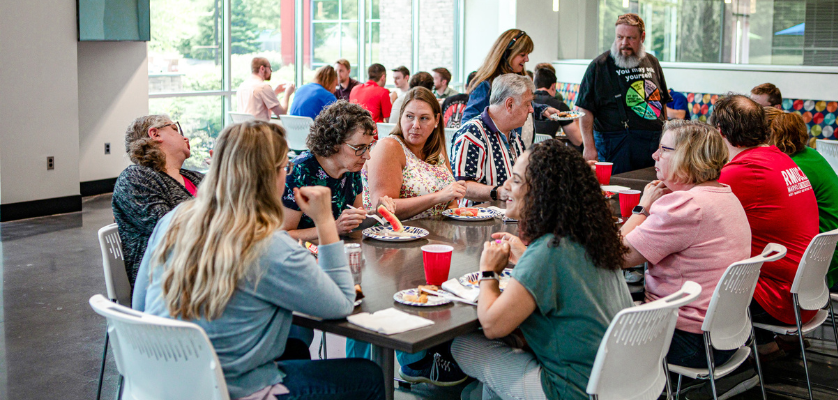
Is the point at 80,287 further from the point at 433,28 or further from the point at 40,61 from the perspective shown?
the point at 433,28

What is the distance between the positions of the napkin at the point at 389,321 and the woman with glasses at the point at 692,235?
872 millimetres

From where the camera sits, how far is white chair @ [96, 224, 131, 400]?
8.72 feet

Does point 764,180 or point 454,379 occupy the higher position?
point 764,180

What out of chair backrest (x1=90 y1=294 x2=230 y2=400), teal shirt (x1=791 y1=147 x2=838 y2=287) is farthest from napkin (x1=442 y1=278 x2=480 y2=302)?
teal shirt (x1=791 y1=147 x2=838 y2=287)

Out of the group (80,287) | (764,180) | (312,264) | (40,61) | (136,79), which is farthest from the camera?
(136,79)

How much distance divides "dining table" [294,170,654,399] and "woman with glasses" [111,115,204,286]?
26.7 inches

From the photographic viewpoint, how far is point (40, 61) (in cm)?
658

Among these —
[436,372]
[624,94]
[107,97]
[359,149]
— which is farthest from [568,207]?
[107,97]

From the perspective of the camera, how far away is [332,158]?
9.80 ft

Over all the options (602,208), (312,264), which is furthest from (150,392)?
(602,208)

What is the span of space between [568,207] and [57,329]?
3030mm

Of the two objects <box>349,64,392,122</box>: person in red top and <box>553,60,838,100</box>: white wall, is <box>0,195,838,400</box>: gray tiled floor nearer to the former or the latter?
<box>349,64,392,122</box>: person in red top

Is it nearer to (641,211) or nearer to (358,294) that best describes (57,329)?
(358,294)

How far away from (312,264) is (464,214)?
1.55m
